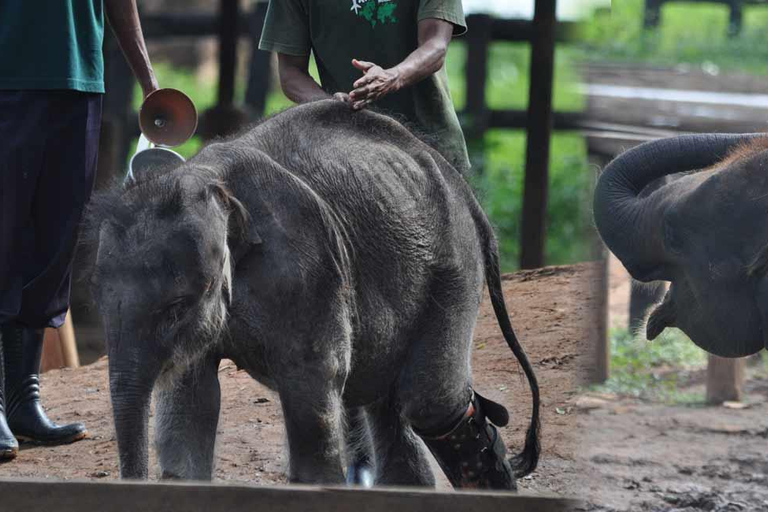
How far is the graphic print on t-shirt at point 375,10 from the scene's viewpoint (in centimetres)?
393

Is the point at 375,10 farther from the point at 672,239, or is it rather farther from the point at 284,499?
the point at 284,499

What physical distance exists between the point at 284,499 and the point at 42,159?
6.39 ft

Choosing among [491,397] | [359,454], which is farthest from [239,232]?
[491,397]

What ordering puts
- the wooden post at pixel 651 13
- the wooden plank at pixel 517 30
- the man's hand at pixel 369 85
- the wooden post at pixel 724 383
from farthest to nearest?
the wooden post at pixel 651 13 < the wooden plank at pixel 517 30 < the wooden post at pixel 724 383 < the man's hand at pixel 369 85

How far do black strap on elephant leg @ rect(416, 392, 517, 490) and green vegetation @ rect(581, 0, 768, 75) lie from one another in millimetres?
10814

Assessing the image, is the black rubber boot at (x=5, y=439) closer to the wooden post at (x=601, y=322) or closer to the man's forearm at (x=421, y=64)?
the man's forearm at (x=421, y=64)

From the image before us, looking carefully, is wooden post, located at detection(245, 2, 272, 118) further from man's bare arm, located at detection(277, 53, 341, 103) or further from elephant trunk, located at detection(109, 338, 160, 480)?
elephant trunk, located at detection(109, 338, 160, 480)

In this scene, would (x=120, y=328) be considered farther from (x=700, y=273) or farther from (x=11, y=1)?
(x=700, y=273)

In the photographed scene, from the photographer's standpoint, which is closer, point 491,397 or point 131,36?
point 131,36

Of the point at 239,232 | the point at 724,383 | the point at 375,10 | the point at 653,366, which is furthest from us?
the point at 653,366

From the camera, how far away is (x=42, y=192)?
4.26m

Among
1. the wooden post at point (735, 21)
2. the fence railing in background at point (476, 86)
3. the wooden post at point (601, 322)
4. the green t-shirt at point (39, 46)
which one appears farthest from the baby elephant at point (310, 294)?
the wooden post at point (735, 21)

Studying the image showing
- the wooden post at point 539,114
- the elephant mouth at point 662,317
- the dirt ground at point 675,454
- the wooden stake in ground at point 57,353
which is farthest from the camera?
the wooden post at point 539,114

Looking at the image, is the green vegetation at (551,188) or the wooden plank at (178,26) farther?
the green vegetation at (551,188)
